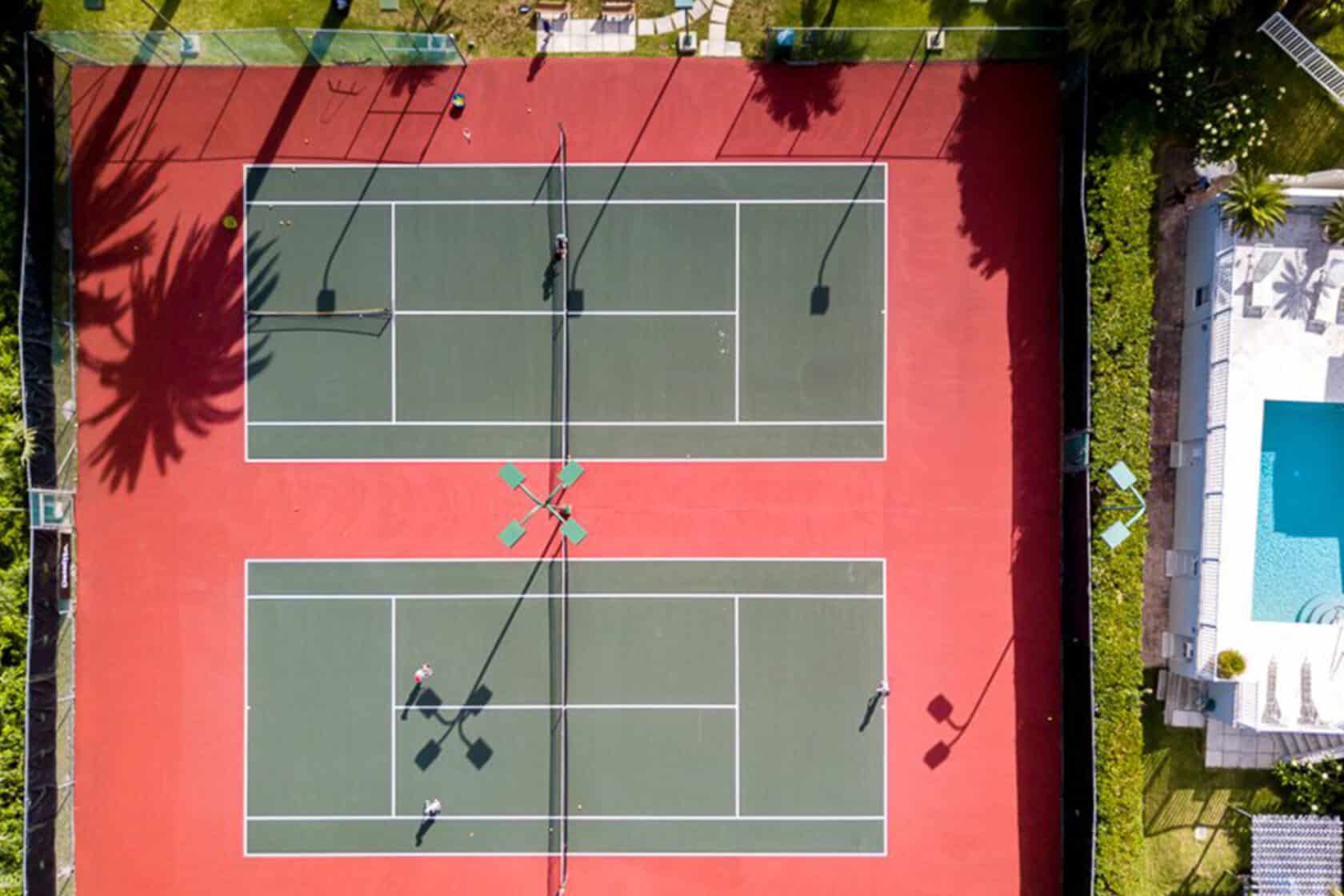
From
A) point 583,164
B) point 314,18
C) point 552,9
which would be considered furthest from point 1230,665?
point 314,18

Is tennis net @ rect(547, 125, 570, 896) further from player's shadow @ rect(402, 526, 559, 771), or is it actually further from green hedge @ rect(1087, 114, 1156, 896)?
green hedge @ rect(1087, 114, 1156, 896)

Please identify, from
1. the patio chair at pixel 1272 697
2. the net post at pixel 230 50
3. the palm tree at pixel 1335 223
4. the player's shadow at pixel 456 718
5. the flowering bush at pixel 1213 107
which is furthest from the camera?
the player's shadow at pixel 456 718

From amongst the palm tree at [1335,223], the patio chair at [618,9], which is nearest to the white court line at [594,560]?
the palm tree at [1335,223]

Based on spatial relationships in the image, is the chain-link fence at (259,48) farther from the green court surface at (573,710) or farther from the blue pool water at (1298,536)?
the blue pool water at (1298,536)

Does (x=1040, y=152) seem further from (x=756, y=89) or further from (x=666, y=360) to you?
(x=666, y=360)

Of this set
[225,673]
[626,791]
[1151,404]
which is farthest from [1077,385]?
[225,673]

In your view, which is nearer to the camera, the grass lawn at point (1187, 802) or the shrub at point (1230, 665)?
the shrub at point (1230, 665)

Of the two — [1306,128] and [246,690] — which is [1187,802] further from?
[246,690]

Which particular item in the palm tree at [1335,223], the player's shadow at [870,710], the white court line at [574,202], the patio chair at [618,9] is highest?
the patio chair at [618,9]

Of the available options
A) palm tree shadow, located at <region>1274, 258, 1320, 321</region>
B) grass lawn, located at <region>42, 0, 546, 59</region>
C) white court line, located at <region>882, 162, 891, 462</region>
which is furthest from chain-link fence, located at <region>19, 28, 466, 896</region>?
palm tree shadow, located at <region>1274, 258, 1320, 321</region>
